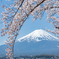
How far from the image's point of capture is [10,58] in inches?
73.0

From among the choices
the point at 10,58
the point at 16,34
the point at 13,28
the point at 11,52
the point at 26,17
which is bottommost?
the point at 10,58

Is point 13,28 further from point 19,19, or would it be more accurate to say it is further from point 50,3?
point 50,3

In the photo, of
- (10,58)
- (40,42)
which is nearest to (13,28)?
(10,58)

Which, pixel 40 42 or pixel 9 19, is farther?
pixel 40 42

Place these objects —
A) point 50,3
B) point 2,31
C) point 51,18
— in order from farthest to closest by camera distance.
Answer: point 51,18 → point 50,3 → point 2,31

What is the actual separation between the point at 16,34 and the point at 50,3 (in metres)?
2.72

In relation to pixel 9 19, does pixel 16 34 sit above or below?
below

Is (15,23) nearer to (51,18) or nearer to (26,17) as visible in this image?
(26,17)

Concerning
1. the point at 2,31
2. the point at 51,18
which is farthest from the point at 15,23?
the point at 51,18

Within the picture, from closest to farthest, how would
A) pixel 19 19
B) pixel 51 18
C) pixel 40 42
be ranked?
pixel 19 19, pixel 51 18, pixel 40 42

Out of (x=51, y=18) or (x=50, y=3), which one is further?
(x=51, y=18)

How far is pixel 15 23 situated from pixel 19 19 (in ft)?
0.50

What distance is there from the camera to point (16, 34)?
5.80 feet

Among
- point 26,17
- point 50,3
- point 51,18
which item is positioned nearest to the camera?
point 26,17
